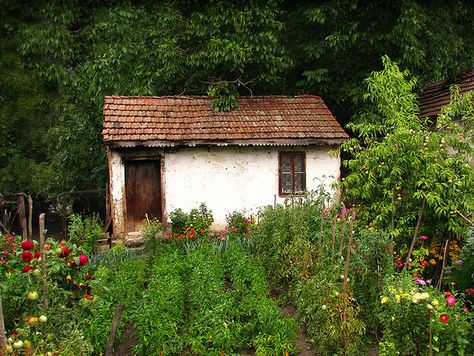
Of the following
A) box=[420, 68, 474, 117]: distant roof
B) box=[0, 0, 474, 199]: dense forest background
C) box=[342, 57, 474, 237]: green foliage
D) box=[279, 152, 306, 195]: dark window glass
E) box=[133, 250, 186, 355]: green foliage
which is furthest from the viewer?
box=[420, 68, 474, 117]: distant roof

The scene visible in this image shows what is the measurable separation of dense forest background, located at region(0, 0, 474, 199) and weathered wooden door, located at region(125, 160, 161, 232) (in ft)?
9.58

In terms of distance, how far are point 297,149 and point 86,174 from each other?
894 centimetres

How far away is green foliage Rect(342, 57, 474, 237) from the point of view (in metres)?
7.01

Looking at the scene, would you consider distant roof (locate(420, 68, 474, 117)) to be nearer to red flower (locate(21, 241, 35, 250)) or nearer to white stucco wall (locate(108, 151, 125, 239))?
white stucco wall (locate(108, 151, 125, 239))

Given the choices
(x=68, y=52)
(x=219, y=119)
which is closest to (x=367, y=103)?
(x=219, y=119)

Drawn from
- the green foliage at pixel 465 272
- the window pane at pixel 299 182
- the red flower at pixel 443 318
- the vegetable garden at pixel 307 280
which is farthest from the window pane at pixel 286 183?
the red flower at pixel 443 318

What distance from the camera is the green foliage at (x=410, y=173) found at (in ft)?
23.0

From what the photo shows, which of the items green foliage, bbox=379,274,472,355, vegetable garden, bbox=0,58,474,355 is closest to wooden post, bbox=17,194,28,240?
vegetable garden, bbox=0,58,474,355

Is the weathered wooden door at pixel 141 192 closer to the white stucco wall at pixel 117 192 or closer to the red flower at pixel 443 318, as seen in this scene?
the white stucco wall at pixel 117 192

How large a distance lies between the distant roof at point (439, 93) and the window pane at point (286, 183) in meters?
5.62

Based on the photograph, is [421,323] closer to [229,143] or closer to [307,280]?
[307,280]

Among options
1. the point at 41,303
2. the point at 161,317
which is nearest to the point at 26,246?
the point at 41,303

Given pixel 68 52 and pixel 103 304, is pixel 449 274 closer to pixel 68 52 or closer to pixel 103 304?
pixel 103 304

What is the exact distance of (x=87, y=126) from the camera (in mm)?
14539
